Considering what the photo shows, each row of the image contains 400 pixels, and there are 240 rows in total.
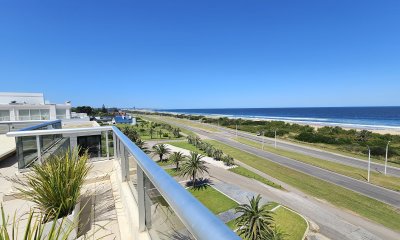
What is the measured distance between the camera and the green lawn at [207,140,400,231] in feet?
51.5

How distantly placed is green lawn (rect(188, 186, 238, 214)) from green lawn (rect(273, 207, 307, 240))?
3.11 meters

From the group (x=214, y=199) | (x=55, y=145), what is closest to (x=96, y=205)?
(x=55, y=145)

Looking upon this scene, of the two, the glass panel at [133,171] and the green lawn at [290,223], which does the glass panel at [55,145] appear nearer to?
the glass panel at [133,171]

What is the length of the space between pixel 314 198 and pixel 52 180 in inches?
782

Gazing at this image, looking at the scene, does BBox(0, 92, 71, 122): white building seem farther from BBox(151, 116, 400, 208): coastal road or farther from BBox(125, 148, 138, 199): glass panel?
BBox(151, 116, 400, 208): coastal road

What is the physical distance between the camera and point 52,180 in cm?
281

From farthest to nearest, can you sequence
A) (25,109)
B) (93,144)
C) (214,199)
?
(25,109)
(214,199)
(93,144)

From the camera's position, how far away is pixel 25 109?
91.6ft

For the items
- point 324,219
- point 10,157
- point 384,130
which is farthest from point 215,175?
point 384,130

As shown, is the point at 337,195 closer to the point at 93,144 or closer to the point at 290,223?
the point at 290,223

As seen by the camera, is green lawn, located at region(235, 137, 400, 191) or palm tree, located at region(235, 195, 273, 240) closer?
palm tree, located at region(235, 195, 273, 240)

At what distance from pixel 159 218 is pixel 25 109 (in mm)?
33723

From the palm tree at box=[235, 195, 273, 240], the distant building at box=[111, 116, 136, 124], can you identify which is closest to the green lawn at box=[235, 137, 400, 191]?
the palm tree at box=[235, 195, 273, 240]

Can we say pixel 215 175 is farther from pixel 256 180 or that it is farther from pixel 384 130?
pixel 384 130
